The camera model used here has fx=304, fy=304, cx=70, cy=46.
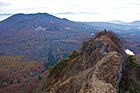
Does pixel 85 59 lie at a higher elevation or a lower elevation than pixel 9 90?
higher

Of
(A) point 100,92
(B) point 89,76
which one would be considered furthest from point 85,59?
(A) point 100,92

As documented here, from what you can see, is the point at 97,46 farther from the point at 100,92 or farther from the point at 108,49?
the point at 100,92

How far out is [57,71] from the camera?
33.1 metres

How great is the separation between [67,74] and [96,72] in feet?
31.7

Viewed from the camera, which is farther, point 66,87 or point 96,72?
point 66,87

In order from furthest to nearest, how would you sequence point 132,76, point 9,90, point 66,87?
point 9,90 → point 132,76 → point 66,87

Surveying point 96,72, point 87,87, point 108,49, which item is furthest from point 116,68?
point 108,49

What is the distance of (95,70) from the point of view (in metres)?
20.3

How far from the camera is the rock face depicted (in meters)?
18.5

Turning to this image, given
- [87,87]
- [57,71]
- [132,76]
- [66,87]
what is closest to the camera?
[87,87]

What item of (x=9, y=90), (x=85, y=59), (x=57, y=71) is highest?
(x=85, y=59)

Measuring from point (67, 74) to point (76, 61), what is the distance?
193cm

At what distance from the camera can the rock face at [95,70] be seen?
1848 centimetres

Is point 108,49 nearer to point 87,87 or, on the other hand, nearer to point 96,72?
point 96,72
